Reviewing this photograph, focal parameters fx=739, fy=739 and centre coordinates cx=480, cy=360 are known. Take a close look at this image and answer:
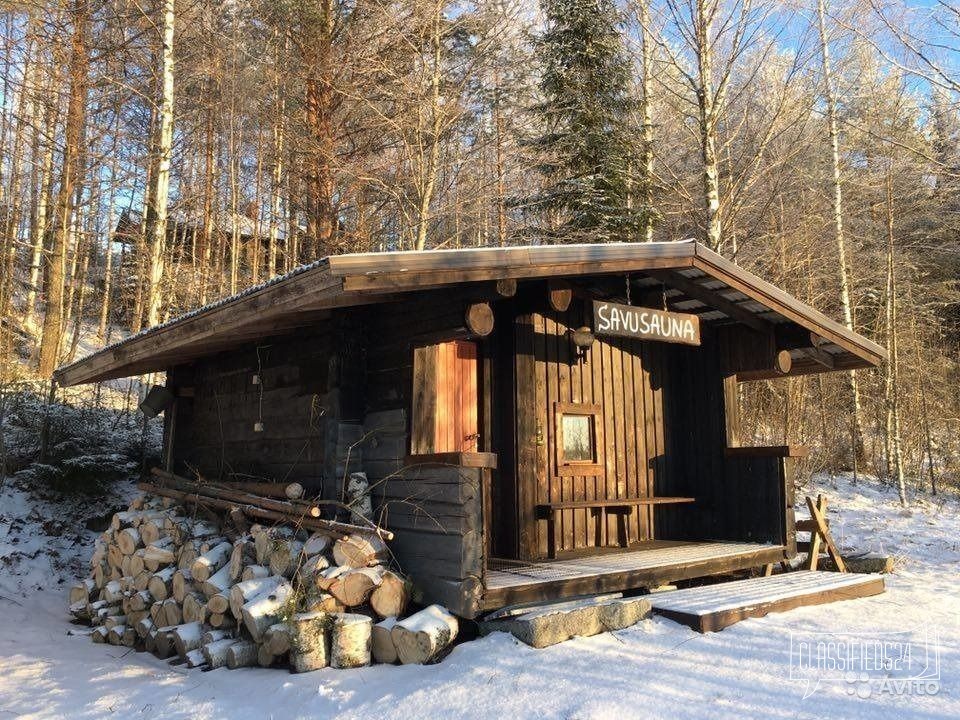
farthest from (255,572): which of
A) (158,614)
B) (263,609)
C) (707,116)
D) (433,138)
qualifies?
(707,116)

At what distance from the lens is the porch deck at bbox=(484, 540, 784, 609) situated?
221 inches

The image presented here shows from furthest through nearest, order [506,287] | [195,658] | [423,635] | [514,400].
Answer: [514,400]
[506,287]
[195,658]
[423,635]

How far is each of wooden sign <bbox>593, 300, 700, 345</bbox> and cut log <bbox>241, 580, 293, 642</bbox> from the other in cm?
349

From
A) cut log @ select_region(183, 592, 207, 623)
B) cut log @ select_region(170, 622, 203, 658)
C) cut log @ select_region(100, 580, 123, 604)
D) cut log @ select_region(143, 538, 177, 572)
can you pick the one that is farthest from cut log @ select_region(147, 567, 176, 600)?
cut log @ select_region(170, 622, 203, 658)

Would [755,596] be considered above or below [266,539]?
below

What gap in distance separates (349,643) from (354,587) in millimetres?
462

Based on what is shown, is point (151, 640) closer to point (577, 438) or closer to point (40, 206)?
A: point (577, 438)

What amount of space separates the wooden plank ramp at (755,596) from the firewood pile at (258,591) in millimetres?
1825

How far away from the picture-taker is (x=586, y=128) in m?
16.0

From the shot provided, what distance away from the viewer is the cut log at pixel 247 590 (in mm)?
5973

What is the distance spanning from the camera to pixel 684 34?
45.2 ft

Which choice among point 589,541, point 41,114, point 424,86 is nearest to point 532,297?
point 589,541

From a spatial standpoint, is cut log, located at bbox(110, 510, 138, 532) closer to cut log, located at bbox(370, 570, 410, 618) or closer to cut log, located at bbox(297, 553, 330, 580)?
cut log, located at bbox(297, 553, 330, 580)

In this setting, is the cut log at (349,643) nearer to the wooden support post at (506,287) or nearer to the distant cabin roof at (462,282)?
the distant cabin roof at (462,282)
